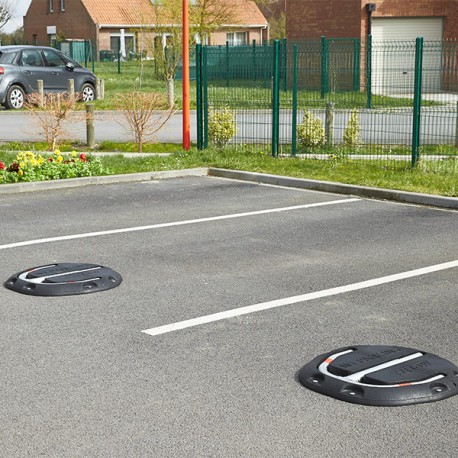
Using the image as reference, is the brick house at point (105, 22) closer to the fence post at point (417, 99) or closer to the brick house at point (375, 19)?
the brick house at point (375, 19)

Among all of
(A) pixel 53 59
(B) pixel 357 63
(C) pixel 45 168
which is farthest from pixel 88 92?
(C) pixel 45 168

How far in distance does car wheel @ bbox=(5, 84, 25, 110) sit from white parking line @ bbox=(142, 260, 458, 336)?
2035 cm

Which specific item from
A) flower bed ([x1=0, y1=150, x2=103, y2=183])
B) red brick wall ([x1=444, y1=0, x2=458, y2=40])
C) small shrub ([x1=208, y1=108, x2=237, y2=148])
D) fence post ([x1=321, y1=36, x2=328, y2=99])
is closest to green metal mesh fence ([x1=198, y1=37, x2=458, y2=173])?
fence post ([x1=321, y1=36, x2=328, y2=99])

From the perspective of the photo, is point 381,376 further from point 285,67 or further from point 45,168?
point 285,67

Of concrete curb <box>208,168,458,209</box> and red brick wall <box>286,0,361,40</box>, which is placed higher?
red brick wall <box>286,0,361,40</box>

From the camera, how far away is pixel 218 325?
7066mm

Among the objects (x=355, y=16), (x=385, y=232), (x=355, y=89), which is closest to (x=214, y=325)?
(x=385, y=232)

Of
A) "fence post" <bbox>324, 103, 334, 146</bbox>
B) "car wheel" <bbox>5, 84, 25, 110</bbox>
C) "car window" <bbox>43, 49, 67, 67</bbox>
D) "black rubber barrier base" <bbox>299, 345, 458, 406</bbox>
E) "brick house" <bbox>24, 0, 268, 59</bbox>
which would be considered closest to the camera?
"black rubber barrier base" <bbox>299, 345, 458, 406</bbox>

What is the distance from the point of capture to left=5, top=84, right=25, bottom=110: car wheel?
90.0 feet

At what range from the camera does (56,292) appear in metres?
7.87

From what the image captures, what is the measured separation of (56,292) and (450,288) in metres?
3.23

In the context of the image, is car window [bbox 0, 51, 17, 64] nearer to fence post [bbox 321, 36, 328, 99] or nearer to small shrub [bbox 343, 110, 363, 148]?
fence post [bbox 321, 36, 328, 99]

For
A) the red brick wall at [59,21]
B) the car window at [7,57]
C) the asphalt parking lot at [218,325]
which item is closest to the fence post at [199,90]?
the asphalt parking lot at [218,325]

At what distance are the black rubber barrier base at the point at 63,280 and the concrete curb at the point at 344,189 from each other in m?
5.31
